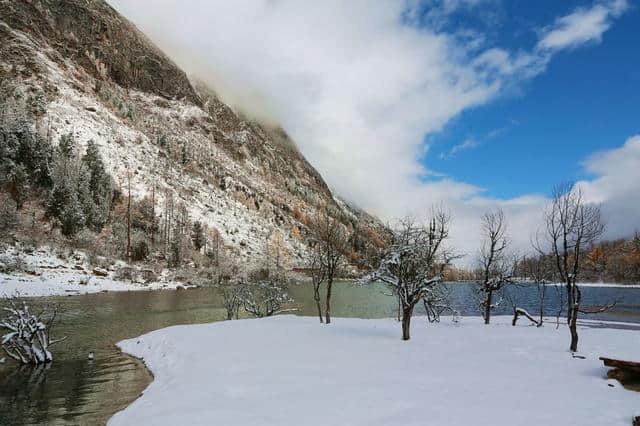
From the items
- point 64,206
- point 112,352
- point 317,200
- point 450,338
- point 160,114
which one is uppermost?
point 160,114

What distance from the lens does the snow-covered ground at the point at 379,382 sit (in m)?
9.12

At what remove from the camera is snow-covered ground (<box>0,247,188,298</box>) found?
43.6 meters

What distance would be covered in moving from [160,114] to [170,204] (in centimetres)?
7437

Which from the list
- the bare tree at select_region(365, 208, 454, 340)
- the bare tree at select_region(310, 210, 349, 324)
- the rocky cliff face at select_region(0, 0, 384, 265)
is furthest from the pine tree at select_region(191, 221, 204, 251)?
the bare tree at select_region(365, 208, 454, 340)

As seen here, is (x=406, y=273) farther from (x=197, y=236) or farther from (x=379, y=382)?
(x=197, y=236)

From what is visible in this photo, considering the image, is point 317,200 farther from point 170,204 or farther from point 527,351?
point 527,351

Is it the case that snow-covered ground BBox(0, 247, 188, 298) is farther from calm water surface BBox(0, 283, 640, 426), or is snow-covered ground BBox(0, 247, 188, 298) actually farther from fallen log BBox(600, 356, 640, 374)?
fallen log BBox(600, 356, 640, 374)

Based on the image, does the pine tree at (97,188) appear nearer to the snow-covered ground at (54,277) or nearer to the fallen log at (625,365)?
the snow-covered ground at (54,277)

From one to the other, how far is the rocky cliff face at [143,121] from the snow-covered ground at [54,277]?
36.0 m

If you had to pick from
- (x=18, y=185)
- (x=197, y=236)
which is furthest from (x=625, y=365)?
(x=197, y=236)

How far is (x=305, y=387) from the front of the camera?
11445 mm

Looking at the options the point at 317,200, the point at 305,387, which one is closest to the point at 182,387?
the point at 305,387

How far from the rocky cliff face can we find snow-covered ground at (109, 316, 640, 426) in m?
84.0

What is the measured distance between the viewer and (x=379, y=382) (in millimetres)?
11727
